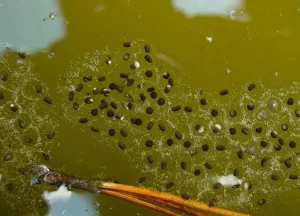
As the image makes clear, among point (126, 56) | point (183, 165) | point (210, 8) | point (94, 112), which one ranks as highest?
point (210, 8)

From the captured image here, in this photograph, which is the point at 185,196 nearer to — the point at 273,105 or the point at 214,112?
the point at 214,112

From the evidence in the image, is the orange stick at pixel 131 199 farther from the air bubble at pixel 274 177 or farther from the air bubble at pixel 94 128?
the air bubble at pixel 274 177

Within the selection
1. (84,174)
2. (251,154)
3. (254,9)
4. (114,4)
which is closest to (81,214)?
(84,174)

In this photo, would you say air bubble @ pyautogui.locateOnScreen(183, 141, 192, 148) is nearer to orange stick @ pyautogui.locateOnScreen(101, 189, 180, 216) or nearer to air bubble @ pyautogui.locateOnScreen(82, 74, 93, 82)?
orange stick @ pyautogui.locateOnScreen(101, 189, 180, 216)

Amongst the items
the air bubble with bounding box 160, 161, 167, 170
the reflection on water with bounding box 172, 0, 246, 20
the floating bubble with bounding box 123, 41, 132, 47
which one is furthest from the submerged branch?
the reflection on water with bounding box 172, 0, 246, 20

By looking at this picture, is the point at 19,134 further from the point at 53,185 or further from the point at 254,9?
the point at 254,9

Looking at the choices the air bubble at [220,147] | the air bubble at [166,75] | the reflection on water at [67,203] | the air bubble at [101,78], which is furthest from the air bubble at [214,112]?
the reflection on water at [67,203]

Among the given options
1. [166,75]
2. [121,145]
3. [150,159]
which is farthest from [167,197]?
[166,75]
